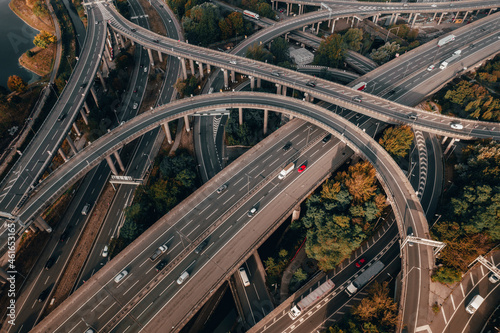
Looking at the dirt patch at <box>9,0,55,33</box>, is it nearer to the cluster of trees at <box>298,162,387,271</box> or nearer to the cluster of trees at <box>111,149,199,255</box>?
the cluster of trees at <box>111,149,199,255</box>

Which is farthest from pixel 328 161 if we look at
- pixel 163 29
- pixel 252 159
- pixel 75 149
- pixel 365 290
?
pixel 163 29

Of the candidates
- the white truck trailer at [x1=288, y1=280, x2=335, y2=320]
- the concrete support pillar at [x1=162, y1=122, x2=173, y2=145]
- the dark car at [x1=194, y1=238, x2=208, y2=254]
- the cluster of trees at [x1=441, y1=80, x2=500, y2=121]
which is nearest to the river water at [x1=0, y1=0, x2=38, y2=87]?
the concrete support pillar at [x1=162, y1=122, x2=173, y2=145]

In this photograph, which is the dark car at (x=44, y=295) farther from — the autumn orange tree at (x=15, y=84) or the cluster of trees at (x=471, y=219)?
the cluster of trees at (x=471, y=219)

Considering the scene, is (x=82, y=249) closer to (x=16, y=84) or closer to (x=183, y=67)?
(x=16, y=84)

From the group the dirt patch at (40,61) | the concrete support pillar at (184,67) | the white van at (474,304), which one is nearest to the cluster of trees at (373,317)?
the white van at (474,304)

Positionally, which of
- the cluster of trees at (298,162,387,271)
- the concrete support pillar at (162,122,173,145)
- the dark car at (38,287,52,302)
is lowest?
the cluster of trees at (298,162,387,271)

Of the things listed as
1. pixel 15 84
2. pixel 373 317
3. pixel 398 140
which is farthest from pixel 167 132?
pixel 373 317
